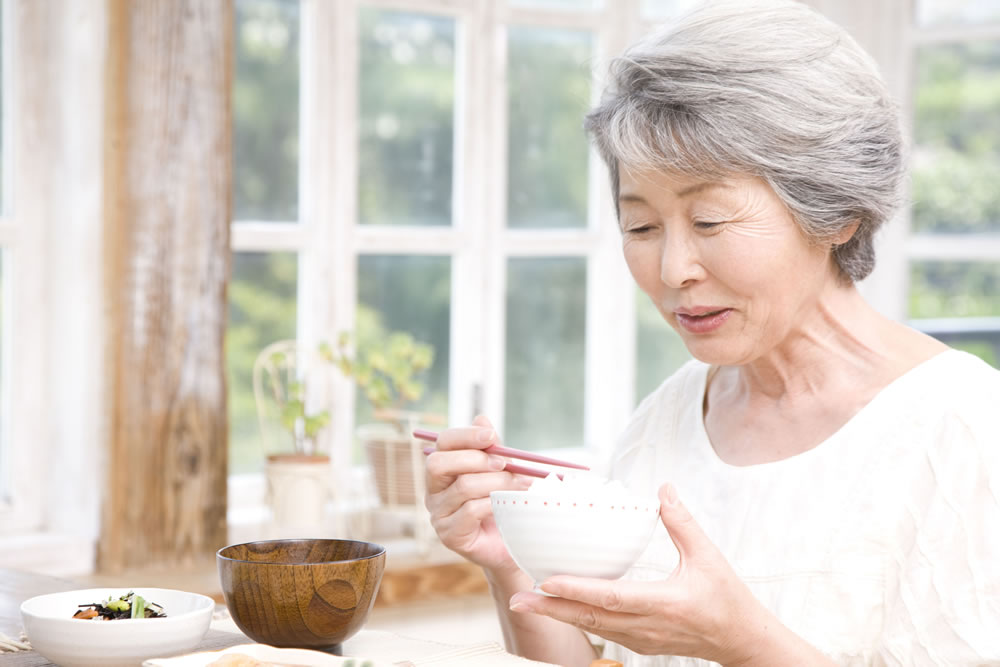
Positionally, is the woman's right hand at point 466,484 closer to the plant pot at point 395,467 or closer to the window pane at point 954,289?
the plant pot at point 395,467

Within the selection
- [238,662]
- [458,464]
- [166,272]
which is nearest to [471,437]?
[458,464]

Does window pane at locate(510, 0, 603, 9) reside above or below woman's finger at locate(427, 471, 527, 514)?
above

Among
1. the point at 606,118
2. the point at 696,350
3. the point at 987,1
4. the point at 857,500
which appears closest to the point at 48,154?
the point at 606,118

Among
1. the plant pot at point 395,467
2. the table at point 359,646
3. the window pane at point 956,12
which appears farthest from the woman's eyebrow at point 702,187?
the window pane at point 956,12

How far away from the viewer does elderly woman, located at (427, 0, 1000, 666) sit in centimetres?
138

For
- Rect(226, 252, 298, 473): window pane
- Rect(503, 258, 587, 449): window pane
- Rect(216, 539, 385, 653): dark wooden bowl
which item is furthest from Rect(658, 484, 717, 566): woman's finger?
Rect(503, 258, 587, 449): window pane

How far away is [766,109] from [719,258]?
0.18 m

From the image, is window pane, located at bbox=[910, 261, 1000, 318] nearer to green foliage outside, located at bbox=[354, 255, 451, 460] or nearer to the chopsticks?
green foliage outside, located at bbox=[354, 255, 451, 460]

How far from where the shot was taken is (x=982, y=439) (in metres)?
1.39

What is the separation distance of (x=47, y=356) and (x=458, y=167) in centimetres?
114

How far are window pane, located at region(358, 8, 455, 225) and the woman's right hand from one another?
1700 millimetres

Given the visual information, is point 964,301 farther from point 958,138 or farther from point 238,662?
point 238,662

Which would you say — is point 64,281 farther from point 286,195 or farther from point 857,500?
point 857,500

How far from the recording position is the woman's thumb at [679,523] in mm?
1079
